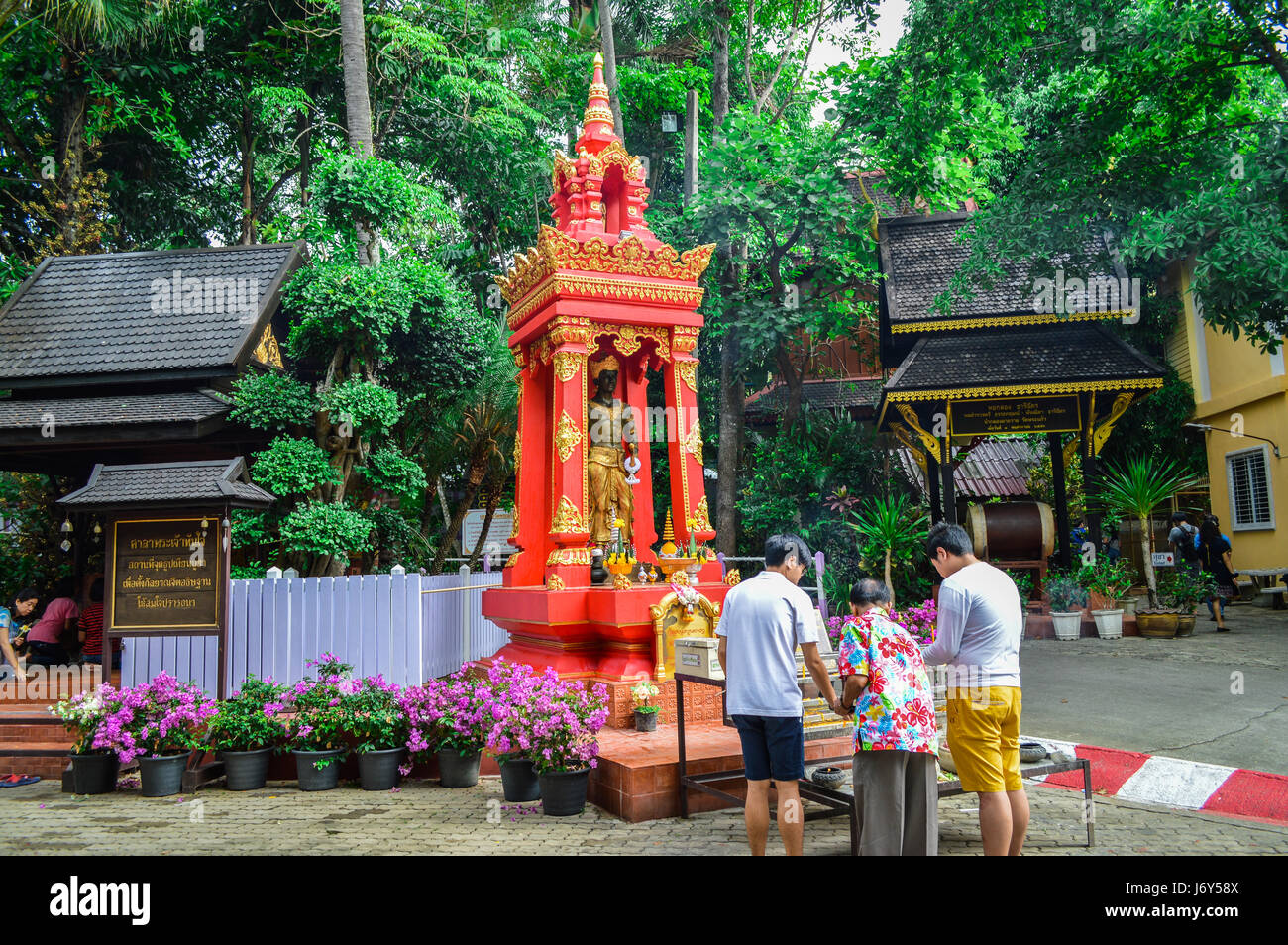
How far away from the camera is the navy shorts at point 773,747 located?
445 centimetres

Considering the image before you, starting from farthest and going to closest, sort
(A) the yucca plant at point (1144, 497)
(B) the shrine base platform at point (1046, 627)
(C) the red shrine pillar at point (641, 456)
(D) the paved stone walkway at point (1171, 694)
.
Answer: (B) the shrine base platform at point (1046, 627) → (A) the yucca plant at point (1144, 497) → (C) the red shrine pillar at point (641, 456) → (D) the paved stone walkway at point (1171, 694)

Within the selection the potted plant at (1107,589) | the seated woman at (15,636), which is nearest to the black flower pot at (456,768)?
the seated woman at (15,636)

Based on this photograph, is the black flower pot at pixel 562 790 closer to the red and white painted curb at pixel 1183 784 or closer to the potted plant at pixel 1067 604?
the red and white painted curb at pixel 1183 784

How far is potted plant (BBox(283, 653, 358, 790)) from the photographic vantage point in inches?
275

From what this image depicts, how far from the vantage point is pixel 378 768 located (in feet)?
22.8

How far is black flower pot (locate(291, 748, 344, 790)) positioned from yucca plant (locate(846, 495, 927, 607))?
9.65 metres

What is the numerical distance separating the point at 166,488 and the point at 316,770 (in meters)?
2.86

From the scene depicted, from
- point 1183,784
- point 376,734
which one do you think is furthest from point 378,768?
point 1183,784

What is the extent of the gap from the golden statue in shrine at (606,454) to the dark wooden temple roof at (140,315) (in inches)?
232

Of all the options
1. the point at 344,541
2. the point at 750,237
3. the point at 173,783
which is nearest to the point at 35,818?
the point at 173,783

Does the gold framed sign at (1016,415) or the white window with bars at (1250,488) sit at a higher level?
the gold framed sign at (1016,415)

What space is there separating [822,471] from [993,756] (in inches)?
486

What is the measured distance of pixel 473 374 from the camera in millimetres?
14125

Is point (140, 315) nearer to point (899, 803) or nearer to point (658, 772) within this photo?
point (658, 772)
